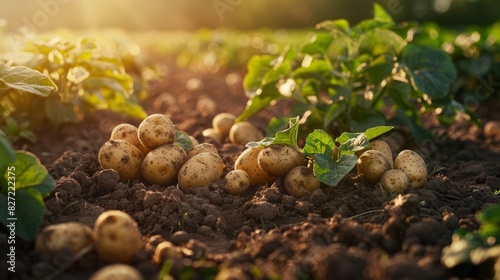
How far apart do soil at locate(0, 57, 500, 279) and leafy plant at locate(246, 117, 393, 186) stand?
0.16m

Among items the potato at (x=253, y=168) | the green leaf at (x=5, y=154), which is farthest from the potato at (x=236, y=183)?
the green leaf at (x=5, y=154)

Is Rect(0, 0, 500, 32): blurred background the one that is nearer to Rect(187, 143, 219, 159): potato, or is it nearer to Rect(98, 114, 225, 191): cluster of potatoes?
Rect(187, 143, 219, 159): potato

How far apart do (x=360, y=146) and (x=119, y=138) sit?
1505 millimetres

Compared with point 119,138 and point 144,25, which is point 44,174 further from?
point 144,25

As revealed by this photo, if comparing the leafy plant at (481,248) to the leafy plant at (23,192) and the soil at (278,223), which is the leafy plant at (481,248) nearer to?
the soil at (278,223)

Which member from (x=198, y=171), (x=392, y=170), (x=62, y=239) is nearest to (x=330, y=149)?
(x=392, y=170)

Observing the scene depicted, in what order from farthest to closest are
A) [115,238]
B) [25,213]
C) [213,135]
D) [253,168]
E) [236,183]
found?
[213,135]
[253,168]
[236,183]
[25,213]
[115,238]

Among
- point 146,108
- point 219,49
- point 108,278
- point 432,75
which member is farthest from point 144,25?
point 108,278

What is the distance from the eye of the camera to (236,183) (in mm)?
3104

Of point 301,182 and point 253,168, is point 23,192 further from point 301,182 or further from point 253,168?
point 301,182

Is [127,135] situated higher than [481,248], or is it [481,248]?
[127,135]

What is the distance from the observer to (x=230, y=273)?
1948 millimetres

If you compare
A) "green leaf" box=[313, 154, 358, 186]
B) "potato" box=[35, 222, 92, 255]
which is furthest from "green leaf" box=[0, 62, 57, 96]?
"green leaf" box=[313, 154, 358, 186]

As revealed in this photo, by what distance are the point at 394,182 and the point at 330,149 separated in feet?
1.31
